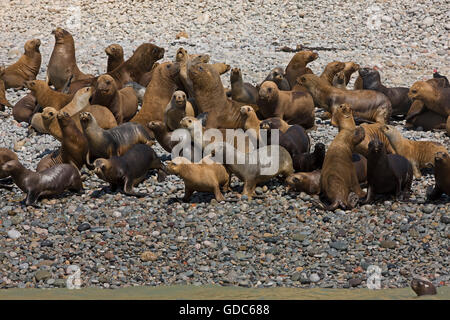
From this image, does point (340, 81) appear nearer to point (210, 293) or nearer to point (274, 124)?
point (274, 124)

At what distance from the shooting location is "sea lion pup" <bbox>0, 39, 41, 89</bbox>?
13.9 metres

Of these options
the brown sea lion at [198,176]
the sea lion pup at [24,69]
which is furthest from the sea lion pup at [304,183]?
the sea lion pup at [24,69]

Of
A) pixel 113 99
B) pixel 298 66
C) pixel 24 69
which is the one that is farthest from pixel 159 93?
pixel 24 69

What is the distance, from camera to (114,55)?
13438mm

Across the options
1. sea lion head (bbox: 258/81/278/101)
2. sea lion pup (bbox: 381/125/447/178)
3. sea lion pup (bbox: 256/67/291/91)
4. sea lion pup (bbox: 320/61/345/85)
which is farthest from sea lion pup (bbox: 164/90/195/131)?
sea lion pup (bbox: 320/61/345/85)

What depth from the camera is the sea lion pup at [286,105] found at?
1106cm

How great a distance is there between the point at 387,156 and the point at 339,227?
121cm

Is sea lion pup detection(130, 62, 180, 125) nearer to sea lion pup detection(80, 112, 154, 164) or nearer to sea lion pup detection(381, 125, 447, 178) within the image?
sea lion pup detection(80, 112, 154, 164)

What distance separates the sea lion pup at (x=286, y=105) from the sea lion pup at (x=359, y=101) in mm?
481

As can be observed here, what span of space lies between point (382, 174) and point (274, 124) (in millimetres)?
2219

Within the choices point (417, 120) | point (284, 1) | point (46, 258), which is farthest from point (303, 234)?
point (284, 1)

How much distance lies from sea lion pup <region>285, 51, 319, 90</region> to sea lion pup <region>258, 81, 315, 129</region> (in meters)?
1.79

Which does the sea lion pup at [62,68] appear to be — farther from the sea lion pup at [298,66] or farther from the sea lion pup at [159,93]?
the sea lion pup at [298,66]

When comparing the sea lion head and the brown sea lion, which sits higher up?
the sea lion head
